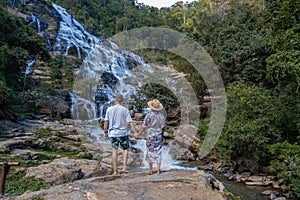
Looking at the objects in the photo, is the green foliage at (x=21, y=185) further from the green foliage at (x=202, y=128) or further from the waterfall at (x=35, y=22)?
the waterfall at (x=35, y=22)

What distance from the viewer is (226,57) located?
62.8 feet

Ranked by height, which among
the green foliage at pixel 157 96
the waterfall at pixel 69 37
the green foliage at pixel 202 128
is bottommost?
the green foliage at pixel 202 128

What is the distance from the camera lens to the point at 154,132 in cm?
446

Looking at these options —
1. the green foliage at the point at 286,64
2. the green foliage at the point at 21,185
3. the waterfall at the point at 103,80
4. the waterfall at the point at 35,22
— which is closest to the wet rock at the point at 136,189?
the green foliage at the point at 21,185

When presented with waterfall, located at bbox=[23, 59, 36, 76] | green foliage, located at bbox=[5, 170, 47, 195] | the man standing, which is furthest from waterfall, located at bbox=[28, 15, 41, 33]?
the man standing

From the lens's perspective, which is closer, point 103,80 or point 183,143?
point 183,143

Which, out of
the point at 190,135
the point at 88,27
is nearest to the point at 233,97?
the point at 190,135

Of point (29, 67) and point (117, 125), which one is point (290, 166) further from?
point (29, 67)

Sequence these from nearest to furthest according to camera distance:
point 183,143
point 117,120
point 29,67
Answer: point 117,120 → point 183,143 → point 29,67

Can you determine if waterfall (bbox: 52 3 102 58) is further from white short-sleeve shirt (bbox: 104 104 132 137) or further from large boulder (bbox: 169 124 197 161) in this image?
white short-sleeve shirt (bbox: 104 104 132 137)

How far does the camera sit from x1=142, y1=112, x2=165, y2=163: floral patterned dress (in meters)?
4.43

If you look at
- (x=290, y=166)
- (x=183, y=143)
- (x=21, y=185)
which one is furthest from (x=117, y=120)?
(x=183, y=143)

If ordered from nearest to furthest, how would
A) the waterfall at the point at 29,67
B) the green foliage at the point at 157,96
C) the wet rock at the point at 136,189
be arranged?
the wet rock at the point at 136,189, the green foliage at the point at 157,96, the waterfall at the point at 29,67

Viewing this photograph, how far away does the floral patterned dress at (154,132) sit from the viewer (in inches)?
174
